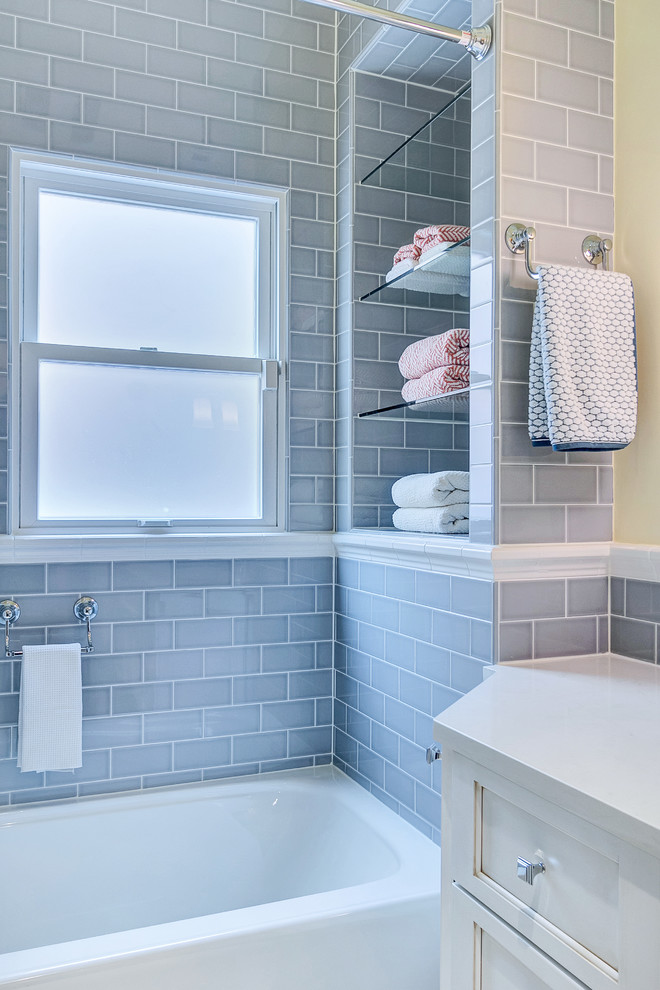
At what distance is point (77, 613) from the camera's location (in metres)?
2.23

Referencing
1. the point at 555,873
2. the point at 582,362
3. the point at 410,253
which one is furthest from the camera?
the point at 410,253

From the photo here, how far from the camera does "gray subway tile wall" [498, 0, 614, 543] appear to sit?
67.2 inches

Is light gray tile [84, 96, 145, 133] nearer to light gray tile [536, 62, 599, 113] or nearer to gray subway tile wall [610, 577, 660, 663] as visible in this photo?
light gray tile [536, 62, 599, 113]

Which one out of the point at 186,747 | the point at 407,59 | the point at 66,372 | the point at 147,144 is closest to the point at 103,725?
the point at 186,747

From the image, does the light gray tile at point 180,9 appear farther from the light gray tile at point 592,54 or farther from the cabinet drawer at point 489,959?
the cabinet drawer at point 489,959

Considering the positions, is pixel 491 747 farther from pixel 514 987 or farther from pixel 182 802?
pixel 182 802

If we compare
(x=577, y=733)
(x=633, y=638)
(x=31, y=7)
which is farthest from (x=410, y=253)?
(x=577, y=733)

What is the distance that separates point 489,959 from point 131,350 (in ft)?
6.16

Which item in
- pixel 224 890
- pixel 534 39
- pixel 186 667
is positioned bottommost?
pixel 224 890

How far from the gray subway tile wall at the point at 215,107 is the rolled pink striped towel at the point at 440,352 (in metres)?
0.47

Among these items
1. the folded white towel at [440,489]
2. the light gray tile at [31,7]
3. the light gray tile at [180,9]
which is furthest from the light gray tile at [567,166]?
the light gray tile at [31,7]

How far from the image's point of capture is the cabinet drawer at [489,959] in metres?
0.99

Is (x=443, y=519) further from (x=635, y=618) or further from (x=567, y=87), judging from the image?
(x=567, y=87)

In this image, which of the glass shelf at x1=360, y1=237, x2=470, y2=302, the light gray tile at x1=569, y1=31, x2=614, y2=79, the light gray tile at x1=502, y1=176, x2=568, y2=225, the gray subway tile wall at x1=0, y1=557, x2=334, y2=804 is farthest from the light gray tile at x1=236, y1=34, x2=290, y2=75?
the gray subway tile wall at x1=0, y1=557, x2=334, y2=804
